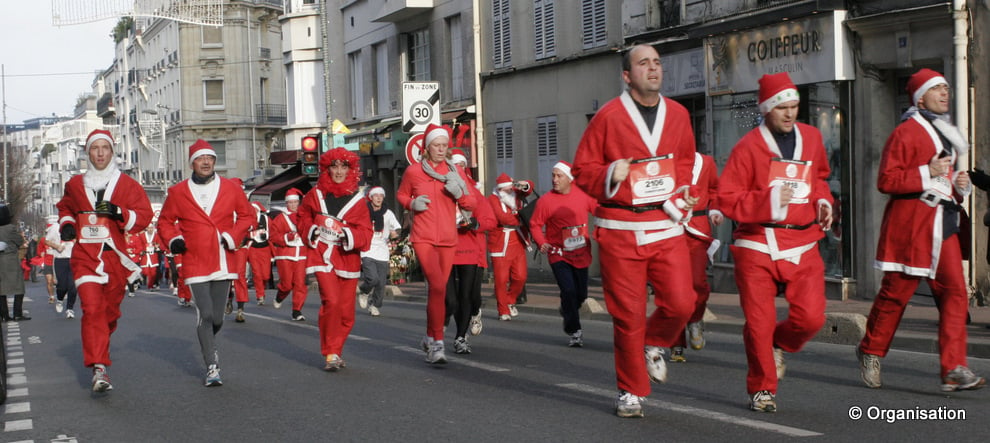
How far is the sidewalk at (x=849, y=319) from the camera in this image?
11234 millimetres

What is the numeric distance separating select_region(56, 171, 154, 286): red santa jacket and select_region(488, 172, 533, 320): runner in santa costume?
595cm

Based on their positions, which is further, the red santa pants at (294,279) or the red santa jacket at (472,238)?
the red santa pants at (294,279)

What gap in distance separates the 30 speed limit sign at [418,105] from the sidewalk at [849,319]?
309 centimetres

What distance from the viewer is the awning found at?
147 ft

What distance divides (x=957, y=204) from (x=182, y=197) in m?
5.91

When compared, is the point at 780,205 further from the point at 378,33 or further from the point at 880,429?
the point at 378,33

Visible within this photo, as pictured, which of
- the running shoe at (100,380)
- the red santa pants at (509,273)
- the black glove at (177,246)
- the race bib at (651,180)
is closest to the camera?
the race bib at (651,180)

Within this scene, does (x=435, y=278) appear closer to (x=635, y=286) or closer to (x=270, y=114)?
(x=635, y=286)

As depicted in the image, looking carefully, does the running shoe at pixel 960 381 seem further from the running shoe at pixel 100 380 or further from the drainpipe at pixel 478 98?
the drainpipe at pixel 478 98

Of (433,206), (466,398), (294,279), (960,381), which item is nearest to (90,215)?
(433,206)

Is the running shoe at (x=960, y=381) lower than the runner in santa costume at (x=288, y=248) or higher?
lower

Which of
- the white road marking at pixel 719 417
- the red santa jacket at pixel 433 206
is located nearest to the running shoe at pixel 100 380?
the red santa jacket at pixel 433 206

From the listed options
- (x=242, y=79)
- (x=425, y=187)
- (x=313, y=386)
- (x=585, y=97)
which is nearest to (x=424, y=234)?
(x=425, y=187)

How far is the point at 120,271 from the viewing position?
34.5 ft
